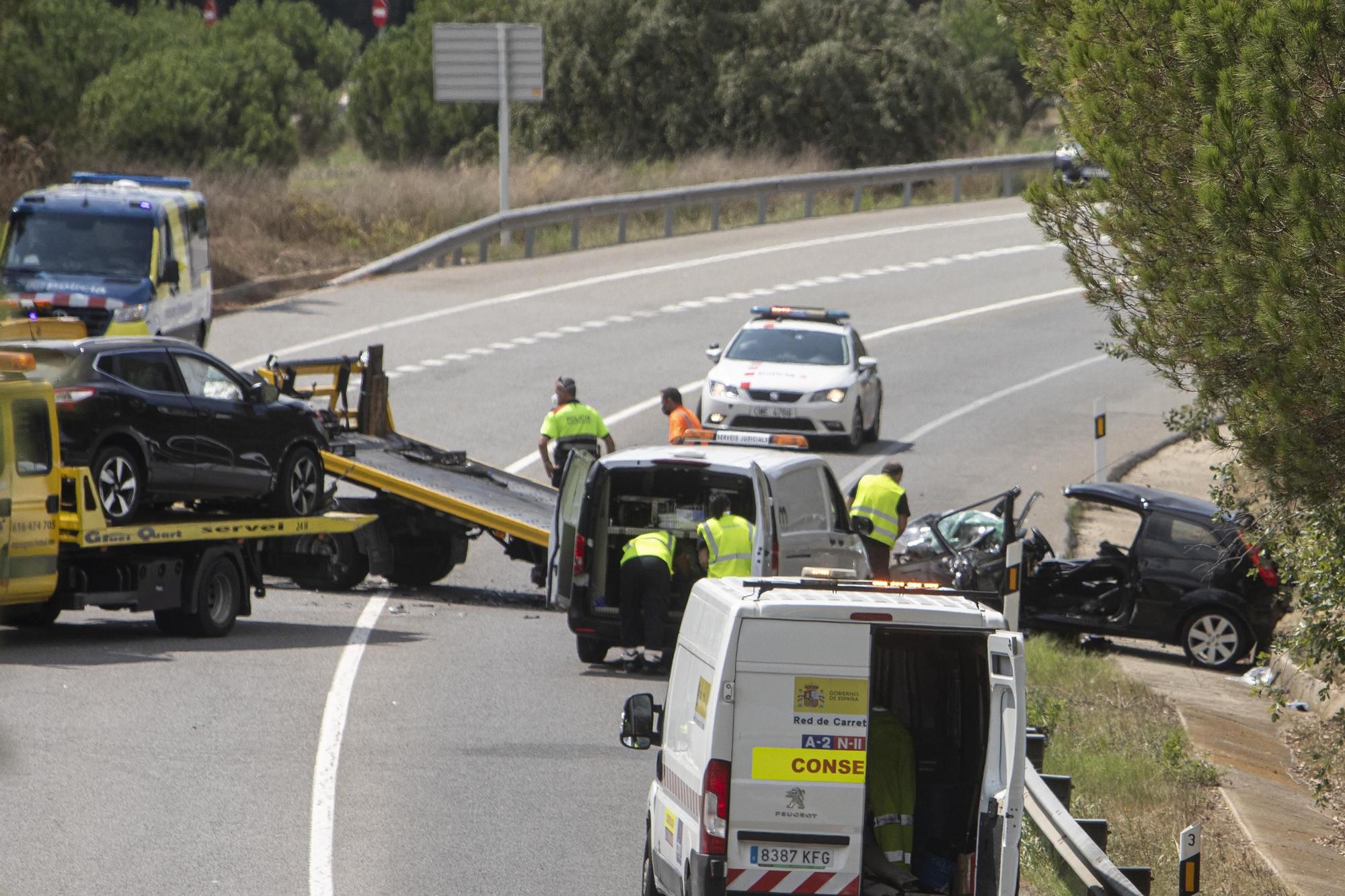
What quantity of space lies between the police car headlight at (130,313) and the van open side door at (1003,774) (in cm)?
1741

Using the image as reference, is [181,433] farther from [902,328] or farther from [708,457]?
[902,328]

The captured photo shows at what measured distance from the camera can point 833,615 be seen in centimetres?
726

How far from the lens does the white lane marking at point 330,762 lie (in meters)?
9.21

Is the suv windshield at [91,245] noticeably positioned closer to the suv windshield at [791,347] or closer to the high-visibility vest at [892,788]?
the suv windshield at [791,347]

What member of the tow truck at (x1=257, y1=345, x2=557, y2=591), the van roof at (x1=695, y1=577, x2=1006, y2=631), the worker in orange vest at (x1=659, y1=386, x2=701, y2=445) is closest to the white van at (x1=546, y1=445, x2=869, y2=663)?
the tow truck at (x1=257, y1=345, x2=557, y2=591)

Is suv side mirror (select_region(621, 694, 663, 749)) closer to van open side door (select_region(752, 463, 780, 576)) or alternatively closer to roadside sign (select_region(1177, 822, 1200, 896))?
roadside sign (select_region(1177, 822, 1200, 896))

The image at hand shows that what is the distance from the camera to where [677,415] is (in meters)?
19.8

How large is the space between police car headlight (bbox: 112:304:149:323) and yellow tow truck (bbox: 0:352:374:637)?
6.45 metres

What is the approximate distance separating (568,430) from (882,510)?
165 inches

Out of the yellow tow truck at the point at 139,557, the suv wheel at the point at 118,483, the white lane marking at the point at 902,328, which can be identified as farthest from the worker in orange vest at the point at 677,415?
the suv wheel at the point at 118,483

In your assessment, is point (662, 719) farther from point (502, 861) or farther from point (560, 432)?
point (560, 432)

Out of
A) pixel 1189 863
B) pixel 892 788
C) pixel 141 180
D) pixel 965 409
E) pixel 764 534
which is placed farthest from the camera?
pixel 965 409

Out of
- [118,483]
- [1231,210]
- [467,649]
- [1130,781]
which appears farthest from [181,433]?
[1231,210]

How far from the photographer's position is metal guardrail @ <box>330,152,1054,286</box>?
116 ft
